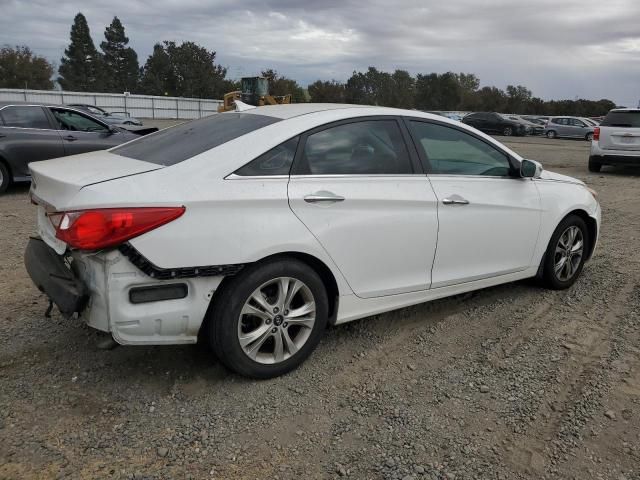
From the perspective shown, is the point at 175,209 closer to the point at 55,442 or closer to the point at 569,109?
the point at 55,442

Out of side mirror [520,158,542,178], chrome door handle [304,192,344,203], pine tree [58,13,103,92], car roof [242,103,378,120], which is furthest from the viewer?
pine tree [58,13,103,92]

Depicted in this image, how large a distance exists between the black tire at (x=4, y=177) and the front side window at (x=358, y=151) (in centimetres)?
729

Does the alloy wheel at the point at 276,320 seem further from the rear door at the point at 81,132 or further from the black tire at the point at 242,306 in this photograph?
the rear door at the point at 81,132

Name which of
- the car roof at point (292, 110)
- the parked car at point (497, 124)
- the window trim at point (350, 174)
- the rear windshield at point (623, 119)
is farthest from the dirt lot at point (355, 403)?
the parked car at point (497, 124)

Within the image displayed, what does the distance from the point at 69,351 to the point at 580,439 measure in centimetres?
300

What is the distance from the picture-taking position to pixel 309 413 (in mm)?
3010

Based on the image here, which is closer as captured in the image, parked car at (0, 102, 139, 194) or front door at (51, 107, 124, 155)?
parked car at (0, 102, 139, 194)

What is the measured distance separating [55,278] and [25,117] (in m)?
7.16

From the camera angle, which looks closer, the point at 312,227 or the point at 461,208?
the point at 312,227

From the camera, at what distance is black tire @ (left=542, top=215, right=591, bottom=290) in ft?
15.6

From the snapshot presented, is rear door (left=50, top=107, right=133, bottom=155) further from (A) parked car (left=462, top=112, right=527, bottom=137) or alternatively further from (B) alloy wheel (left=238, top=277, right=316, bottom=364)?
(A) parked car (left=462, top=112, right=527, bottom=137)

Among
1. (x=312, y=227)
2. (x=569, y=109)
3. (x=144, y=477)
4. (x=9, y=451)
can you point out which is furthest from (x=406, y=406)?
(x=569, y=109)

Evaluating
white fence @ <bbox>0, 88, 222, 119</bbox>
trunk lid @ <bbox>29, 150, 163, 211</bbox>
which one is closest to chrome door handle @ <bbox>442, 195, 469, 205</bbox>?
trunk lid @ <bbox>29, 150, 163, 211</bbox>

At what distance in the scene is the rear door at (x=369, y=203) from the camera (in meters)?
3.28
